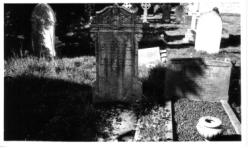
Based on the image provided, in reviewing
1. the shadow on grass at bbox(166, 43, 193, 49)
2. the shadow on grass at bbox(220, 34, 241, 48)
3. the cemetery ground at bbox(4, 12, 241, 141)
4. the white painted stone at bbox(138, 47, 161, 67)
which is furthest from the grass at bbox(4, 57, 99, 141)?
the shadow on grass at bbox(220, 34, 241, 48)

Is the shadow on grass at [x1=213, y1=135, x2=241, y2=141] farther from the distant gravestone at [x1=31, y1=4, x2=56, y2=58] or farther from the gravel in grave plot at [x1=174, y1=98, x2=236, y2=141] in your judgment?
the distant gravestone at [x1=31, y1=4, x2=56, y2=58]

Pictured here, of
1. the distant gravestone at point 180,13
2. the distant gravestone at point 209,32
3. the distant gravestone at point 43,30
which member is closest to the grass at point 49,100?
the distant gravestone at point 43,30

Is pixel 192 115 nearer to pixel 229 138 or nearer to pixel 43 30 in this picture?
pixel 229 138

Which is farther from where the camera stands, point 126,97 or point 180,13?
point 180,13

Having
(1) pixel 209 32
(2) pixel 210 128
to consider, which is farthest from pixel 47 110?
(1) pixel 209 32

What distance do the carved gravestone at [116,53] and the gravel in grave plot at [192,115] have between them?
947mm

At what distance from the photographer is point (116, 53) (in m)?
5.48

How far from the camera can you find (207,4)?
17.8m

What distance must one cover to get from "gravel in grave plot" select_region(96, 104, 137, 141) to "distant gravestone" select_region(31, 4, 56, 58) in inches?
144

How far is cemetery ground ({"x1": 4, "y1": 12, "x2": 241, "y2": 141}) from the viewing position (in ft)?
15.2

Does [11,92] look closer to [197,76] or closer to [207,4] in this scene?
[197,76]

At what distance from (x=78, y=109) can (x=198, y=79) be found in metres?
2.59
